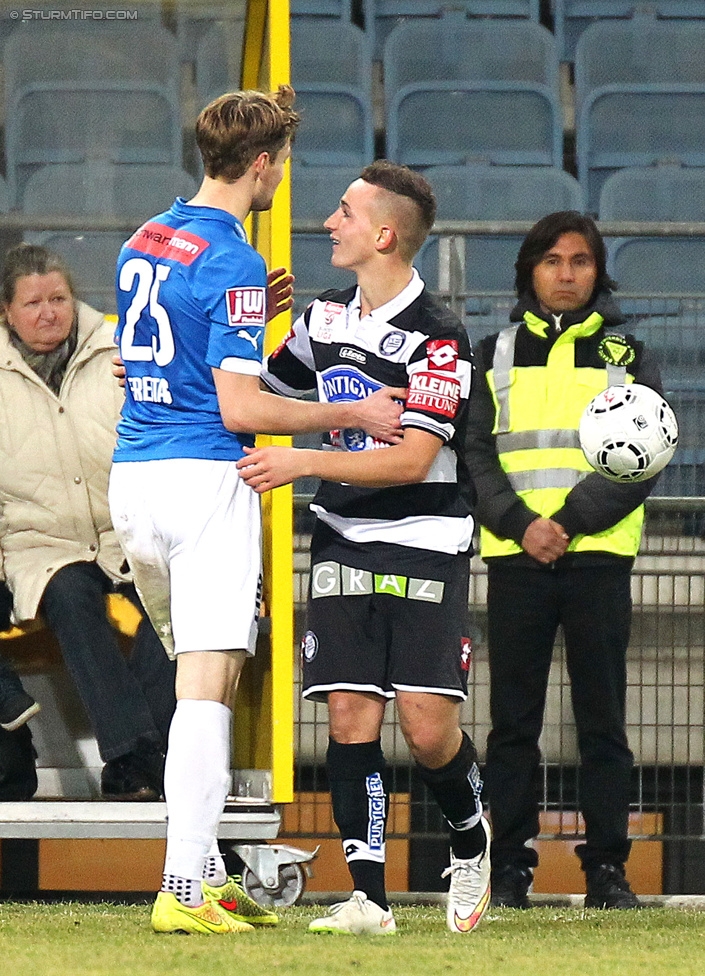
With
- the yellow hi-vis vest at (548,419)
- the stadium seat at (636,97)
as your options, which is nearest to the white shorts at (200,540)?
the yellow hi-vis vest at (548,419)

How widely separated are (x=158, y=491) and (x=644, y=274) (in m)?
4.77

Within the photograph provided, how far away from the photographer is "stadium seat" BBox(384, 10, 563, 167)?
8.02 metres

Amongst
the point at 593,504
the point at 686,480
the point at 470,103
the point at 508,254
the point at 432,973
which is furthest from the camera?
the point at 470,103

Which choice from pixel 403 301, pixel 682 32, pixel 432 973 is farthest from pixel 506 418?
pixel 682 32

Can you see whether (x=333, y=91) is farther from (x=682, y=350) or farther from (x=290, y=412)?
(x=290, y=412)

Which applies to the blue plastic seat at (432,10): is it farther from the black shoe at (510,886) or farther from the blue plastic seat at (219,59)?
the black shoe at (510,886)

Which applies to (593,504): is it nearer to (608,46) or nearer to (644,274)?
(644,274)

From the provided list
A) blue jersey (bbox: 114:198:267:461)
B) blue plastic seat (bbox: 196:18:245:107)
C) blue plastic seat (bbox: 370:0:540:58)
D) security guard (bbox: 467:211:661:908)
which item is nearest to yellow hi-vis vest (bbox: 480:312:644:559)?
security guard (bbox: 467:211:661:908)

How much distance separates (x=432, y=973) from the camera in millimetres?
2725

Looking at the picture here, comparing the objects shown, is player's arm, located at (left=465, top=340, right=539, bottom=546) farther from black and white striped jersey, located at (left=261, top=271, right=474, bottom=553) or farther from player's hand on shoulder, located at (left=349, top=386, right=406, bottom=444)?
player's hand on shoulder, located at (left=349, top=386, right=406, bottom=444)

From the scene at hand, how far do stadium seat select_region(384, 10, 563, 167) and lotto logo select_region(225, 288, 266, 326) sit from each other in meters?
4.85

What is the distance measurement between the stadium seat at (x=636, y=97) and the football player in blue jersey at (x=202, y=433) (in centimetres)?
490

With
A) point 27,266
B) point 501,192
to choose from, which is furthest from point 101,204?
point 501,192

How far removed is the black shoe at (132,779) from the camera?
170 inches
